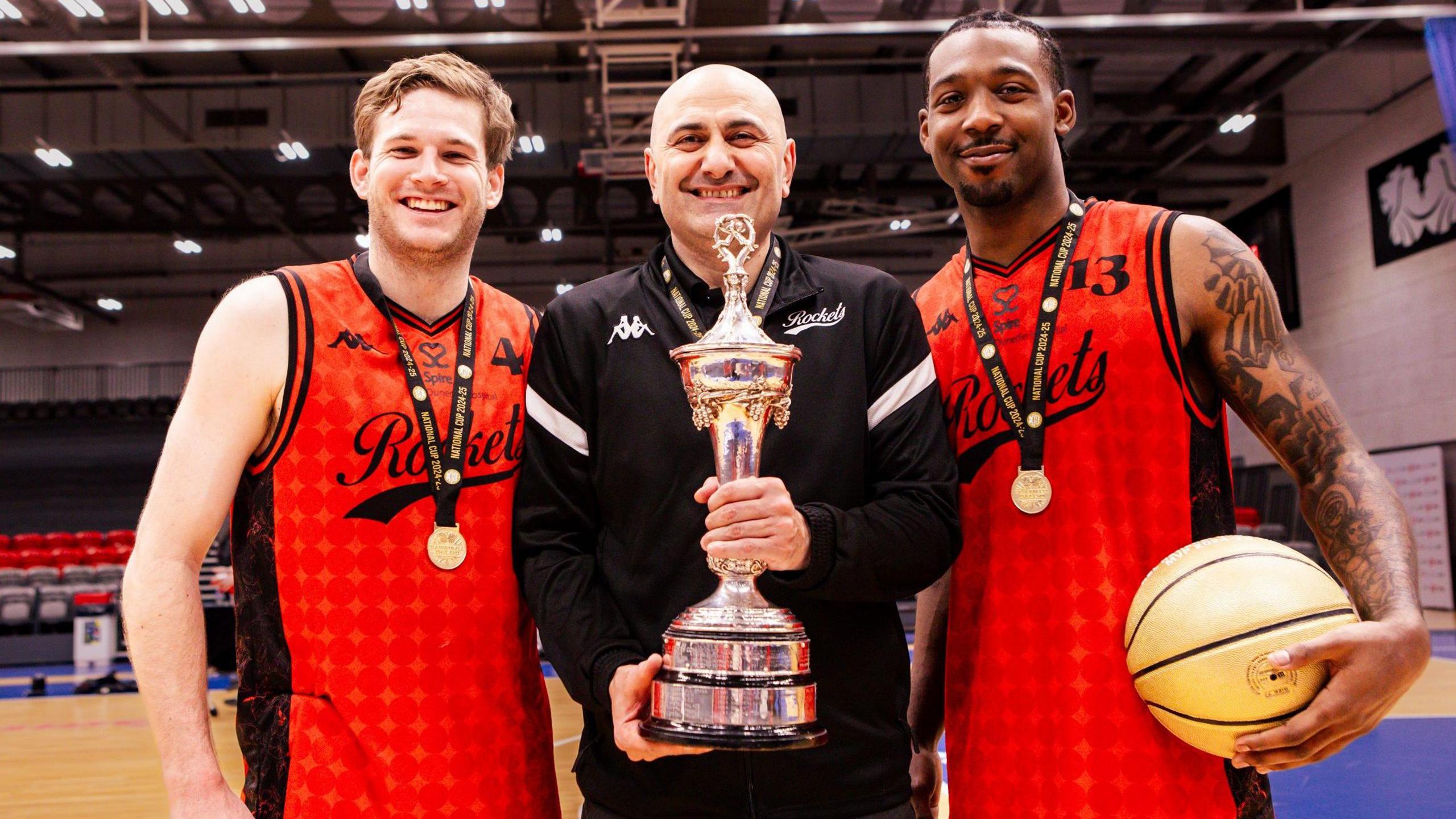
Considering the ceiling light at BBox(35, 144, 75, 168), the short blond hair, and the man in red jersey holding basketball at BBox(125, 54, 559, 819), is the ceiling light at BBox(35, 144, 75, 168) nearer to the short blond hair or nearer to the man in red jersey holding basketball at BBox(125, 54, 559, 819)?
the short blond hair

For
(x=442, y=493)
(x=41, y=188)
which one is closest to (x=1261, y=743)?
(x=442, y=493)

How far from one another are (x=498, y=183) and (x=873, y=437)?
4.11 ft

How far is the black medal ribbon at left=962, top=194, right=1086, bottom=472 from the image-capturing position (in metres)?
2.37

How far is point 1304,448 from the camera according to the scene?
229cm

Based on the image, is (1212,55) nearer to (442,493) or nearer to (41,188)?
(442,493)

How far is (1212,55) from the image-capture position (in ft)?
51.0

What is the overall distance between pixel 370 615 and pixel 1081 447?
1.56m

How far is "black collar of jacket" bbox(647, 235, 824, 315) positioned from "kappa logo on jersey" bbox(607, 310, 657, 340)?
0.11m

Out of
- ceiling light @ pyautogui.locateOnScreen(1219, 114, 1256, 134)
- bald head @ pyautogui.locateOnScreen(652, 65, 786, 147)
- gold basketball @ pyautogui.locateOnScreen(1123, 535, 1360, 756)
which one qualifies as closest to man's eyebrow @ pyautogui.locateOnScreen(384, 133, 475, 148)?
bald head @ pyautogui.locateOnScreen(652, 65, 786, 147)

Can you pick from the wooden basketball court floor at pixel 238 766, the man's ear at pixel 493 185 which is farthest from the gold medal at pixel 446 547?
the wooden basketball court floor at pixel 238 766

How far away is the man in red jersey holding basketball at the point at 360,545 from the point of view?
88.4 inches

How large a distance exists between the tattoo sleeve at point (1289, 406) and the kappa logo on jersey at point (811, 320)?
0.82m

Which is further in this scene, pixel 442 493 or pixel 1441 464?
pixel 1441 464

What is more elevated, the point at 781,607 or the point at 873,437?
the point at 873,437
